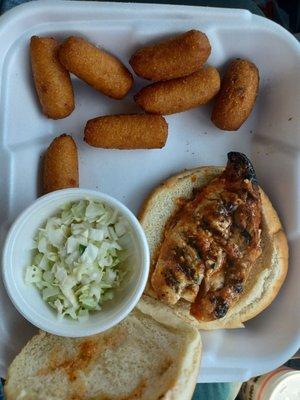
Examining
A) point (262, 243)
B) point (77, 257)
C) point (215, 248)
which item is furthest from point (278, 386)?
point (77, 257)

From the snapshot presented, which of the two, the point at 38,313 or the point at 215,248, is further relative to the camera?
the point at 215,248

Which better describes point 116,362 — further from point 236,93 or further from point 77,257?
point 236,93

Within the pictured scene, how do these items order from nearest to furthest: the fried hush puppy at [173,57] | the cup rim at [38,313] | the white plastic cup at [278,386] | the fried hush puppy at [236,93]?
the cup rim at [38,313] < the fried hush puppy at [173,57] < the fried hush puppy at [236,93] < the white plastic cup at [278,386]

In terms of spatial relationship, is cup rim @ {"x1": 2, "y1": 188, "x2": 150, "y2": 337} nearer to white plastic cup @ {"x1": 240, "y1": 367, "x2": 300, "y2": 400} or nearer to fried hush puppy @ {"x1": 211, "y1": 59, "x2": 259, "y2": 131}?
fried hush puppy @ {"x1": 211, "y1": 59, "x2": 259, "y2": 131}

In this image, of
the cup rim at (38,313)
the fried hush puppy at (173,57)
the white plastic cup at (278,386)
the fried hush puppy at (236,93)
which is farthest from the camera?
the white plastic cup at (278,386)

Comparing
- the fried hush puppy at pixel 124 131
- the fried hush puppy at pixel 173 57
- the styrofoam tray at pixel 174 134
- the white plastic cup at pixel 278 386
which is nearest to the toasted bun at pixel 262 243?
the styrofoam tray at pixel 174 134

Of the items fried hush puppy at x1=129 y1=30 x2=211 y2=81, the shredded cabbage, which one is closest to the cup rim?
the shredded cabbage

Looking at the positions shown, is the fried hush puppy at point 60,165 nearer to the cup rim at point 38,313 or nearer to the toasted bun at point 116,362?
the cup rim at point 38,313
